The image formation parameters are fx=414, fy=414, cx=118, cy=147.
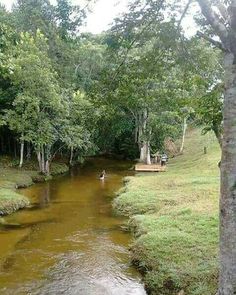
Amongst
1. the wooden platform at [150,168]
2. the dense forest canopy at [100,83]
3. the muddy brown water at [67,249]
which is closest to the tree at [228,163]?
the dense forest canopy at [100,83]

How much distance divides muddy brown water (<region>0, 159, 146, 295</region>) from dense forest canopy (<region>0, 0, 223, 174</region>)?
486cm

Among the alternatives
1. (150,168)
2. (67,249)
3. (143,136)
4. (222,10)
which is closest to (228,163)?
(222,10)

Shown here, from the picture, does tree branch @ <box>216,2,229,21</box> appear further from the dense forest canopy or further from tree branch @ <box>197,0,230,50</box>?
the dense forest canopy

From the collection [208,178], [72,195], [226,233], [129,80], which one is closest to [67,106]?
[72,195]

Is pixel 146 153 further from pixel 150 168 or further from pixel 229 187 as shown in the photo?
pixel 229 187

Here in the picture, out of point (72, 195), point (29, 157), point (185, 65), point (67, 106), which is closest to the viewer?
point (185, 65)

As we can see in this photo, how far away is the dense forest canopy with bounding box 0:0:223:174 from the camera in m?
9.55

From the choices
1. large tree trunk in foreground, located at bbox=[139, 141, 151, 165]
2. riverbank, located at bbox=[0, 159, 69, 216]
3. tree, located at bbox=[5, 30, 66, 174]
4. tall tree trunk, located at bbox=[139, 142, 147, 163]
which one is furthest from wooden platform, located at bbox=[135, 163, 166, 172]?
tree, located at bbox=[5, 30, 66, 174]

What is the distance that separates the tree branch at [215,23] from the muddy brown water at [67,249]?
7.84m

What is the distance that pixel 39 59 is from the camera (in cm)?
3244

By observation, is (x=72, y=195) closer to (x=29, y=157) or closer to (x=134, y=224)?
(x=134, y=224)

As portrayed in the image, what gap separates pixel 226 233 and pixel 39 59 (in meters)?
28.0

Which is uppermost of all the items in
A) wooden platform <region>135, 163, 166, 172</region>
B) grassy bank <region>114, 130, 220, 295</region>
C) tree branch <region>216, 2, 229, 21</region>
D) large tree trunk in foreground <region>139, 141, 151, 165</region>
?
tree branch <region>216, 2, 229, 21</region>

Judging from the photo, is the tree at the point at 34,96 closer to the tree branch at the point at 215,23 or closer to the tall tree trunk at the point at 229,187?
the tree branch at the point at 215,23
